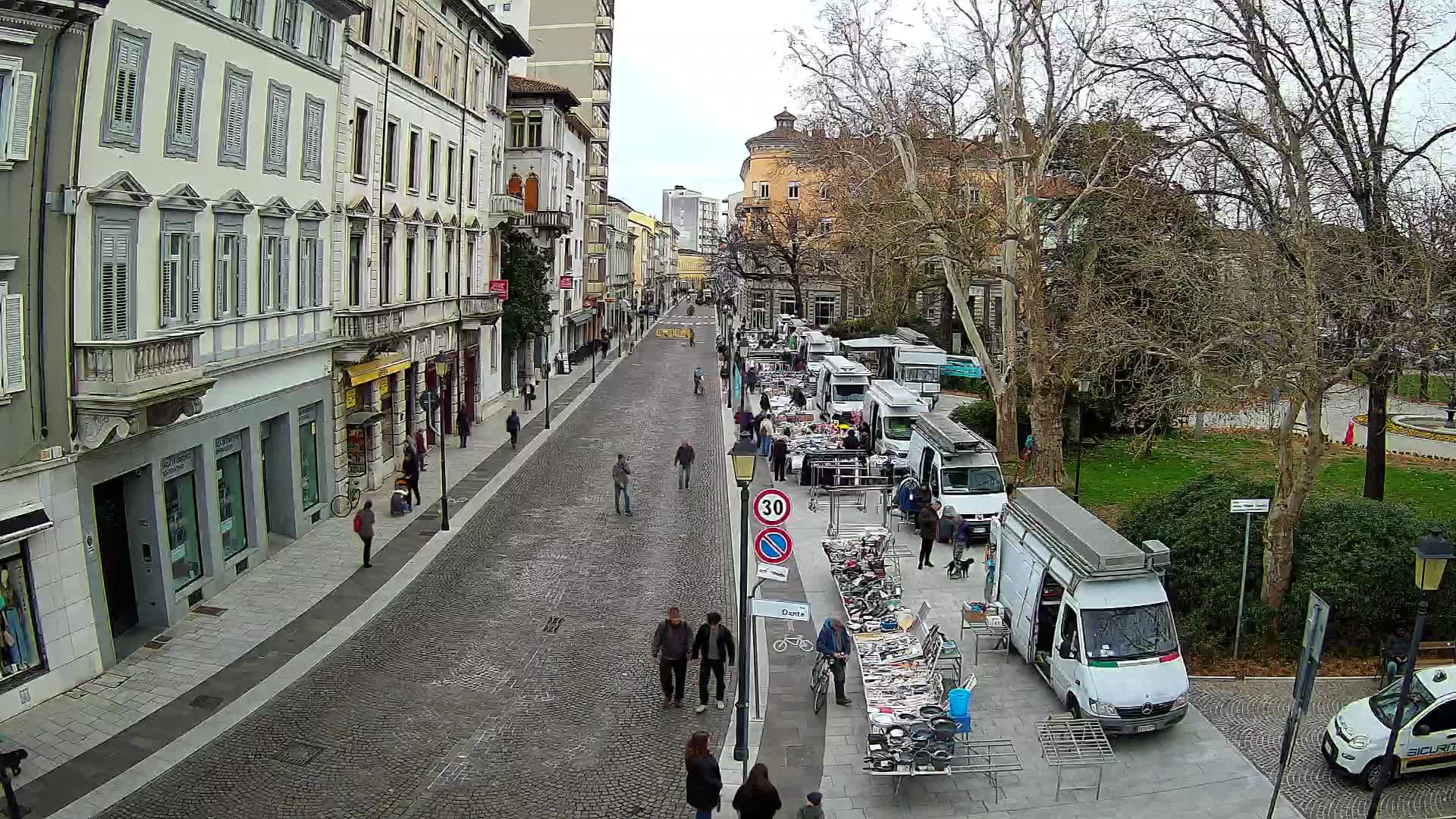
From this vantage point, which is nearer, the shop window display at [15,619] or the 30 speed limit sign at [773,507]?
the shop window display at [15,619]

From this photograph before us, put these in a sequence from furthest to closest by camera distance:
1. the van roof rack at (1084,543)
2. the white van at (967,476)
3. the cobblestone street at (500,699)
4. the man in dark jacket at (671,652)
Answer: the white van at (967,476)
the man in dark jacket at (671,652)
the van roof rack at (1084,543)
the cobblestone street at (500,699)

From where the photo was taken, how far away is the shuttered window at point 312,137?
23125 millimetres

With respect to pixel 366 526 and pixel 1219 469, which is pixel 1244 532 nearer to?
pixel 1219 469

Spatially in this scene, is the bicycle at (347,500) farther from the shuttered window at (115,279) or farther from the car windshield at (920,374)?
the car windshield at (920,374)

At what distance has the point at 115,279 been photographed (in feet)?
52.9

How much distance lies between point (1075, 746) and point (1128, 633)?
6.63 ft

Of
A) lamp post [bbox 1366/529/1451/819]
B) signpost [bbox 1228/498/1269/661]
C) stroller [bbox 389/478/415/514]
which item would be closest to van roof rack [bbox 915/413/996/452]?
signpost [bbox 1228/498/1269/661]

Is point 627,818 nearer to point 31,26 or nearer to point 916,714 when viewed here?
point 916,714

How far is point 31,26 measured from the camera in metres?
13.6

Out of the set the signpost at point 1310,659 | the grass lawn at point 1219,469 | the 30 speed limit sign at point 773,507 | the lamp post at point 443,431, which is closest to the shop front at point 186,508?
the lamp post at point 443,431

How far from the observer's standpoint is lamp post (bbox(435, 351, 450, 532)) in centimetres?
2416

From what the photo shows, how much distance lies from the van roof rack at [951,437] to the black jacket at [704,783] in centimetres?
1456

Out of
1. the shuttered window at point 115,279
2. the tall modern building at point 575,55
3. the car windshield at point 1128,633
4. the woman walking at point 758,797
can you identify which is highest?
the tall modern building at point 575,55

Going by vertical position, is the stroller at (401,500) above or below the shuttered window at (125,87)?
below
